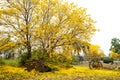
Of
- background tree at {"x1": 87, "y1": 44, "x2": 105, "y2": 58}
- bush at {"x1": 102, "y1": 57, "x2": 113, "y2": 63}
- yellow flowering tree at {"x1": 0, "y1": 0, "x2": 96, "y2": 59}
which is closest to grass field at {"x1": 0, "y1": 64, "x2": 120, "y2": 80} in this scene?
yellow flowering tree at {"x1": 0, "y1": 0, "x2": 96, "y2": 59}

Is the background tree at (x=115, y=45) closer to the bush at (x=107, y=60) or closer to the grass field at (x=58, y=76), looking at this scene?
the bush at (x=107, y=60)

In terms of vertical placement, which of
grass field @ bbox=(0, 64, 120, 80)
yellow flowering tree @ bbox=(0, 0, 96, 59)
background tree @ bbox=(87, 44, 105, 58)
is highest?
yellow flowering tree @ bbox=(0, 0, 96, 59)

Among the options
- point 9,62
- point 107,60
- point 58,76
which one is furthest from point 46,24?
point 107,60

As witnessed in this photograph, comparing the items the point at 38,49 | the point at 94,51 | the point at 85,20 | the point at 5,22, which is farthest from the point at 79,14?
the point at 94,51

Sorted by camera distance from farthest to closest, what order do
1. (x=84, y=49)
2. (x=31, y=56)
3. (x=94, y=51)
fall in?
(x=94, y=51) < (x=84, y=49) < (x=31, y=56)

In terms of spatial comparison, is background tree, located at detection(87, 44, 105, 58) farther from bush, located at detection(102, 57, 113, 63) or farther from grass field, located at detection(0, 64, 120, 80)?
grass field, located at detection(0, 64, 120, 80)

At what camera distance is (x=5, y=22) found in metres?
30.0

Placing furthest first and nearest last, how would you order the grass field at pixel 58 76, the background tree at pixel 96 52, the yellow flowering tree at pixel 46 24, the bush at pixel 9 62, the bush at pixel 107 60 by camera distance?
1. the bush at pixel 107 60
2. the background tree at pixel 96 52
3. the bush at pixel 9 62
4. the yellow flowering tree at pixel 46 24
5. the grass field at pixel 58 76

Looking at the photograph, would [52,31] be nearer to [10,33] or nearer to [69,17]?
[69,17]

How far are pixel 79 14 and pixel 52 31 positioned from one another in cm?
365

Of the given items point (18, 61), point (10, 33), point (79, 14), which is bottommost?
point (18, 61)

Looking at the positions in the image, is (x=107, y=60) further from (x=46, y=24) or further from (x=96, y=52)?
(x=46, y=24)

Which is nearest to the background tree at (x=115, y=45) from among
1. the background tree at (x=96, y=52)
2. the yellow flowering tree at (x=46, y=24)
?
the background tree at (x=96, y=52)

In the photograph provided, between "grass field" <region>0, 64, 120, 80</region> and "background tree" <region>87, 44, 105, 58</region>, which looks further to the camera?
"background tree" <region>87, 44, 105, 58</region>
